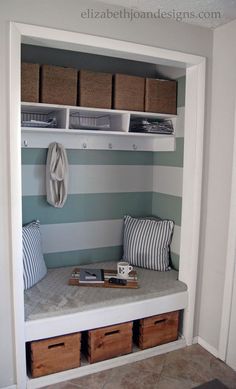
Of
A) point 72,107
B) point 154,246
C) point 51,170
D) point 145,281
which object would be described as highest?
point 72,107

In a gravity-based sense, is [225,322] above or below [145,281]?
below

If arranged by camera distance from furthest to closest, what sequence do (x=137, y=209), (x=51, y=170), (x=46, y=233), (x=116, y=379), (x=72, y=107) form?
(x=137, y=209)
(x=46, y=233)
(x=51, y=170)
(x=72, y=107)
(x=116, y=379)

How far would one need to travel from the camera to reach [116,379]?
2.18 meters

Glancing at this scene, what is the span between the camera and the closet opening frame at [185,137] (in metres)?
1.84

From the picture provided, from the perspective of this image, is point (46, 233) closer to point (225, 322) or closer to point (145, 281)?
point (145, 281)

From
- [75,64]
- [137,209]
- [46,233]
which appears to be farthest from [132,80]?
[46,233]

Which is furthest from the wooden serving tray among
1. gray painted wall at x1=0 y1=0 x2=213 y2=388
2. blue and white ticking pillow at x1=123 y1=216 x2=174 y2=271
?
gray painted wall at x1=0 y1=0 x2=213 y2=388

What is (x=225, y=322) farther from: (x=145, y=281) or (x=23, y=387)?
(x=23, y=387)

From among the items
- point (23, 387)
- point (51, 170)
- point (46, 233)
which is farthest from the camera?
point (46, 233)

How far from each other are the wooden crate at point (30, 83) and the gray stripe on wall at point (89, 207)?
Answer: 2.58 feet

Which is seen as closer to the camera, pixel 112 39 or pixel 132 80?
pixel 112 39

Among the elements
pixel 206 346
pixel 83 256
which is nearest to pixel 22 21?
pixel 83 256

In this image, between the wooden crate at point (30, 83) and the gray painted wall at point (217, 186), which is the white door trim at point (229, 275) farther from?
the wooden crate at point (30, 83)

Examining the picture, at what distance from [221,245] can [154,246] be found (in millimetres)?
588
